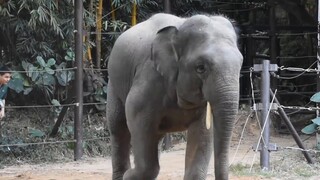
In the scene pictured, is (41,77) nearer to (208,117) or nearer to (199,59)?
(208,117)

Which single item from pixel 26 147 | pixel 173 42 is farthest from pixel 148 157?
pixel 26 147

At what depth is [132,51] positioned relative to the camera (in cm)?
514

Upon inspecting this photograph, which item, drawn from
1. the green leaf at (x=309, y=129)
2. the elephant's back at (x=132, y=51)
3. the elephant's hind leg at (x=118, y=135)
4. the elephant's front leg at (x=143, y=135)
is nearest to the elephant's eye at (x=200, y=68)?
the elephant's front leg at (x=143, y=135)

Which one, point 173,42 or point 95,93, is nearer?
point 173,42

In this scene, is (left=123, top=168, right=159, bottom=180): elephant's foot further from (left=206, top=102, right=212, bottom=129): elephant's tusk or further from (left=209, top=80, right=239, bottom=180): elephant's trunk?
(left=209, top=80, right=239, bottom=180): elephant's trunk

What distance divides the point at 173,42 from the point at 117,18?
6680mm

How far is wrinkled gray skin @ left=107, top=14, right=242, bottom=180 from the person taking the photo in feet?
13.4

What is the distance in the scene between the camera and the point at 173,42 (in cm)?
453

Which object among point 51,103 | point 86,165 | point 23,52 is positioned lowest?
point 86,165

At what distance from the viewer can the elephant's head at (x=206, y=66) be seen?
13.3ft

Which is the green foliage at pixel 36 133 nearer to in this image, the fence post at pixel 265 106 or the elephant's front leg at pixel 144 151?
the fence post at pixel 265 106

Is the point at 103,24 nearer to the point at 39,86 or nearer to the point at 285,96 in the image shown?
the point at 39,86

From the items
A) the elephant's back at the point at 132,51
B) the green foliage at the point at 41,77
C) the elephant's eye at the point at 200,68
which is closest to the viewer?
the elephant's eye at the point at 200,68

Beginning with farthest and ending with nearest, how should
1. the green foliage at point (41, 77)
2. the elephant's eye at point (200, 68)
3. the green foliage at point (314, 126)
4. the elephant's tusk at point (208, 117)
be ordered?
the green foliage at point (41, 77)
the green foliage at point (314, 126)
the elephant's tusk at point (208, 117)
the elephant's eye at point (200, 68)
